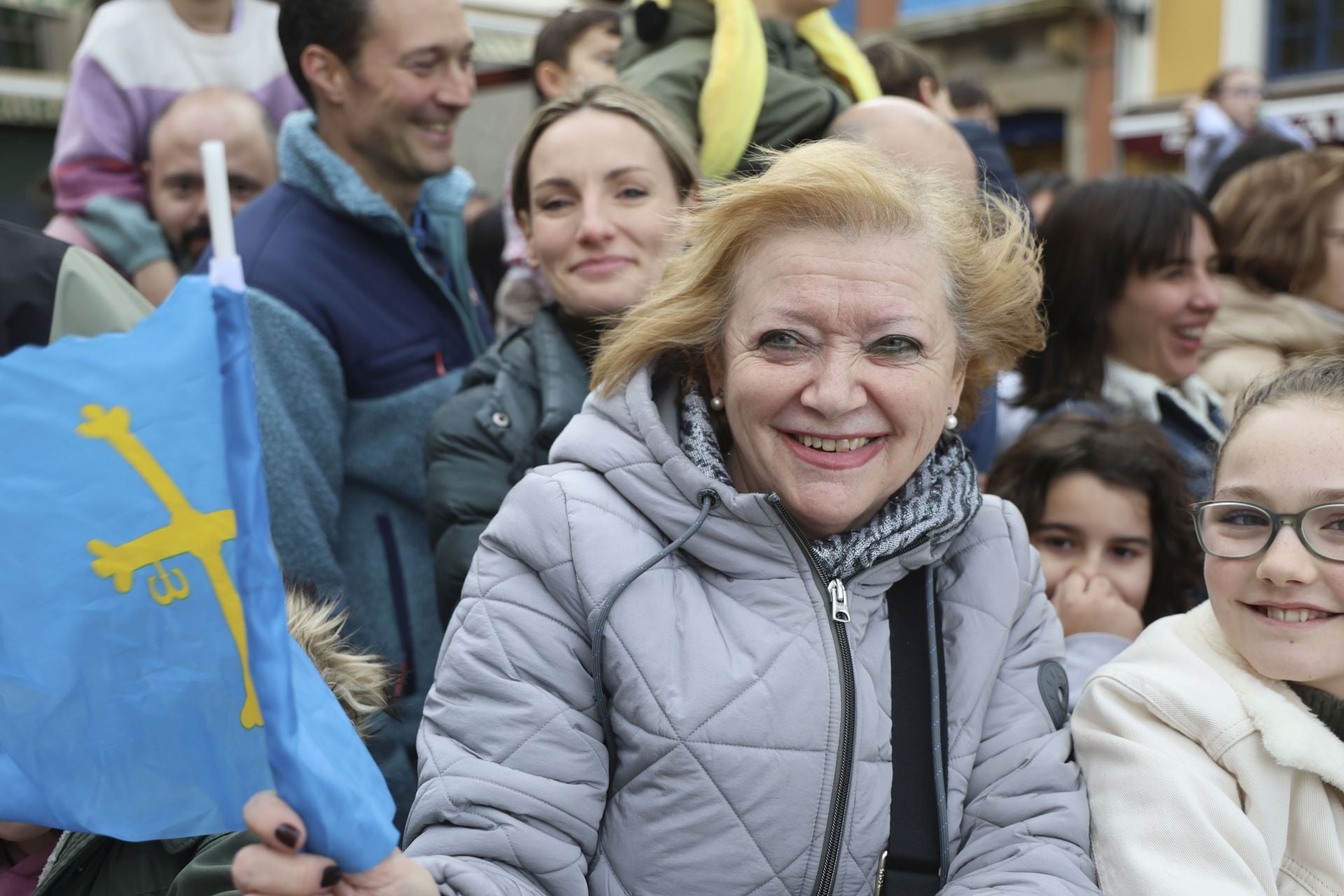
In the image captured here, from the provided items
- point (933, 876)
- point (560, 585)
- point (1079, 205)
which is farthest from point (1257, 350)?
point (560, 585)

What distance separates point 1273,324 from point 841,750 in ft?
8.07

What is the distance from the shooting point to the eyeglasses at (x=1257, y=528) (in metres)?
1.82

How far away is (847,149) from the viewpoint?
6.60ft

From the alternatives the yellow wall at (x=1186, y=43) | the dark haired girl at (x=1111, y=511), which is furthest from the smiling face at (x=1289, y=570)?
the yellow wall at (x=1186, y=43)

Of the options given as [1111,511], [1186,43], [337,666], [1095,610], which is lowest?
[1095,610]

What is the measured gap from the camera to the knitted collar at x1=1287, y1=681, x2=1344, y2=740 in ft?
6.16

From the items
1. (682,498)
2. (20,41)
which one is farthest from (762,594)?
(20,41)

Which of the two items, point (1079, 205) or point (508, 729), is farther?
point (1079, 205)

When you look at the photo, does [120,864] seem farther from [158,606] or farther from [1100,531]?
[1100,531]

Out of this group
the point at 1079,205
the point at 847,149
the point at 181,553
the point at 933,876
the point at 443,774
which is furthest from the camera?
the point at 1079,205

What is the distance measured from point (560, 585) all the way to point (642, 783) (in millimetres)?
293

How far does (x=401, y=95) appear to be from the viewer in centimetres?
309

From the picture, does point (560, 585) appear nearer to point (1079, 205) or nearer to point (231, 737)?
point (231, 737)

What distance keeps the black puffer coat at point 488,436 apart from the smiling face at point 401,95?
716 millimetres
